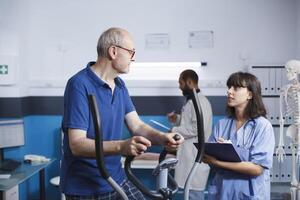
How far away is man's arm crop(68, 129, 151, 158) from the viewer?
1.30m

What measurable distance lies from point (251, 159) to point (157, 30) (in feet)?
8.24

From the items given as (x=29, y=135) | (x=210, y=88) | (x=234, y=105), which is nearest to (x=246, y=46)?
(x=210, y=88)

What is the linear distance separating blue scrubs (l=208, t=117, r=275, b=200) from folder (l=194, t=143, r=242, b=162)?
0.07 metres

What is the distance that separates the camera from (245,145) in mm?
2127

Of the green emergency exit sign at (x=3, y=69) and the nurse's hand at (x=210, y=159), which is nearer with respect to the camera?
the nurse's hand at (x=210, y=159)

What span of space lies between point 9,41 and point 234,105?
2.71 meters

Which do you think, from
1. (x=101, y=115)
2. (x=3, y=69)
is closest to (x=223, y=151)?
(x=101, y=115)

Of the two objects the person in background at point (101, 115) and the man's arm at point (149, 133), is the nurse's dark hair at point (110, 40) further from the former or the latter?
the man's arm at point (149, 133)

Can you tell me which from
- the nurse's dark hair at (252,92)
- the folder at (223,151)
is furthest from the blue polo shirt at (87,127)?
the nurse's dark hair at (252,92)

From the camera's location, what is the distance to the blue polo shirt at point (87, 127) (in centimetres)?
158

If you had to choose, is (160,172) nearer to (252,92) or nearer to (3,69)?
(252,92)

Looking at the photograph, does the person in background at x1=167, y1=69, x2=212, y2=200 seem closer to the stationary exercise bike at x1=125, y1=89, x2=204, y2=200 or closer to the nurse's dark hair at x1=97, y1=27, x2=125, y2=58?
the nurse's dark hair at x1=97, y1=27, x2=125, y2=58

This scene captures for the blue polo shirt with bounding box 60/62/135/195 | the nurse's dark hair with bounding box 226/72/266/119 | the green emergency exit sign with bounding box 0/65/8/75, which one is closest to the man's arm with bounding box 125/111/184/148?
the blue polo shirt with bounding box 60/62/135/195

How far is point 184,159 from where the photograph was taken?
3494mm
